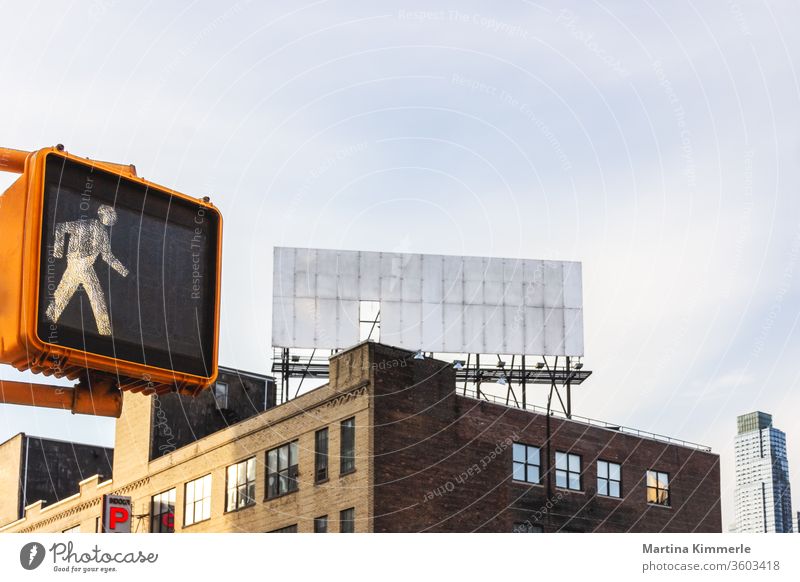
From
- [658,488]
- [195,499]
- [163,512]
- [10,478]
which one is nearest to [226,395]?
[163,512]

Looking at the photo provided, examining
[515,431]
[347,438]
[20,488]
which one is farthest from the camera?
[20,488]

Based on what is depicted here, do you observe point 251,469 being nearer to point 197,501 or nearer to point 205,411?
point 197,501

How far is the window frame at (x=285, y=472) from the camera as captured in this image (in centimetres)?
4516

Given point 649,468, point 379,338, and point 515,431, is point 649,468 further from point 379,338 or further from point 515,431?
point 379,338

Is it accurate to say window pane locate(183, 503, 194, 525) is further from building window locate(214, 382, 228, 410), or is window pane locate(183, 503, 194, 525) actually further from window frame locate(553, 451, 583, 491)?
window frame locate(553, 451, 583, 491)

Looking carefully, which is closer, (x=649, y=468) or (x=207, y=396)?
(x=649, y=468)

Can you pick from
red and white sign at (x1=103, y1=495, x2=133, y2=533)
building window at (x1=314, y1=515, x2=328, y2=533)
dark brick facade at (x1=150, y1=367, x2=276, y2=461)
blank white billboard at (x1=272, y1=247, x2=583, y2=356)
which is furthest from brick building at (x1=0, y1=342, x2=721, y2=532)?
red and white sign at (x1=103, y1=495, x2=133, y2=533)

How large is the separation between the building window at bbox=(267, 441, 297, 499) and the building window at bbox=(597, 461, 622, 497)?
14.7 m

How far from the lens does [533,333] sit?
173 ft

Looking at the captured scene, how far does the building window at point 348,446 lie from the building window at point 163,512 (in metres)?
13.3

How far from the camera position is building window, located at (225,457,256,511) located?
4750cm

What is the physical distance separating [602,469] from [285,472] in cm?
1520
